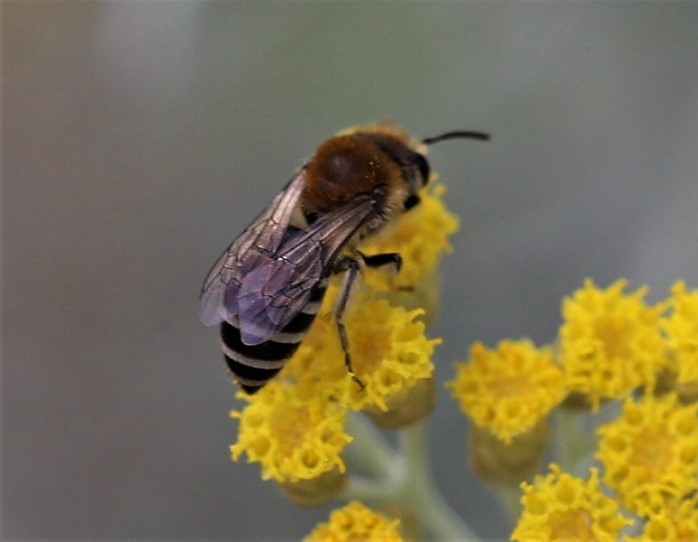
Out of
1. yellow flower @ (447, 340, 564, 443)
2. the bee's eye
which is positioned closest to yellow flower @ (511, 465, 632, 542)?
yellow flower @ (447, 340, 564, 443)

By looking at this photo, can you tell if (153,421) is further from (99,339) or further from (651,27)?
(651,27)

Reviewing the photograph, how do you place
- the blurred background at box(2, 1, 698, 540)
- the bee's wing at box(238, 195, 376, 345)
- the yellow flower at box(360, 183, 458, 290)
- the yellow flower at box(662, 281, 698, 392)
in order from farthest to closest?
1. the blurred background at box(2, 1, 698, 540)
2. the yellow flower at box(360, 183, 458, 290)
3. the yellow flower at box(662, 281, 698, 392)
4. the bee's wing at box(238, 195, 376, 345)

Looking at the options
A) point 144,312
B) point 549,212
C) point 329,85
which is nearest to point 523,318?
point 549,212

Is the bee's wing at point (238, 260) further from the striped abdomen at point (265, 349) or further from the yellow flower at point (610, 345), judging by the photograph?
the yellow flower at point (610, 345)

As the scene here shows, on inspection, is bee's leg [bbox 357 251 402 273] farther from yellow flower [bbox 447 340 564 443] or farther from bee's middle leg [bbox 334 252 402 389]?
yellow flower [bbox 447 340 564 443]

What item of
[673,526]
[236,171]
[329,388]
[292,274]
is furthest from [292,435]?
[236,171]

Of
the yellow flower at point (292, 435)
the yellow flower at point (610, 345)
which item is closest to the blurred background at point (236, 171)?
the yellow flower at point (610, 345)

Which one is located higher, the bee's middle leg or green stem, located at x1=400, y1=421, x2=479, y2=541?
the bee's middle leg
